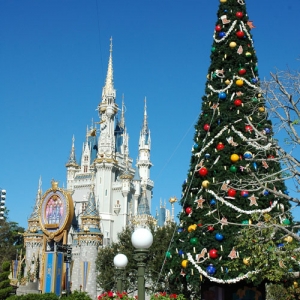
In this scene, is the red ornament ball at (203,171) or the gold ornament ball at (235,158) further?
the red ornament ball at (203,171)

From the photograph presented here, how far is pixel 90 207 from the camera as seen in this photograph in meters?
38.1

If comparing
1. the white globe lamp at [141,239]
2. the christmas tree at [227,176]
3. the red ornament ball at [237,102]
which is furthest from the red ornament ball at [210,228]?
the white globe lamp at [141,239]

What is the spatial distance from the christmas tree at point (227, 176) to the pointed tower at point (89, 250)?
22087mm

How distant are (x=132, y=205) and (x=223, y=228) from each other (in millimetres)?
45631

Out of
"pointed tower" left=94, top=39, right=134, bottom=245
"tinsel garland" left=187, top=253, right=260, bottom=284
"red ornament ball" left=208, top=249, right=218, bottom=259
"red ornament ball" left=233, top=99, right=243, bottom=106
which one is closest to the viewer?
"tinsel garland" left=187, top=253, right=260, bottom=284

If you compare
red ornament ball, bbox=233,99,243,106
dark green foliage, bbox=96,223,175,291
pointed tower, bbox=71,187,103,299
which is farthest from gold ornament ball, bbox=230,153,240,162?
pointed tower, bbox=71,187,103,299

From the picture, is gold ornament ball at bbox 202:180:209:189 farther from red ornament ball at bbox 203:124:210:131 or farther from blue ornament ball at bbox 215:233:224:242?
red ornament ball at bbox 203:124:210:131

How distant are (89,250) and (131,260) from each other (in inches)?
322

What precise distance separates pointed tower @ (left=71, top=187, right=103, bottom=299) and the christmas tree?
72.5 feet

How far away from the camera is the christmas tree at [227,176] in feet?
38.1

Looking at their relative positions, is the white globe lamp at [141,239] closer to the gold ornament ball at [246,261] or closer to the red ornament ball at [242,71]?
the gold ornament ball at [246,261]

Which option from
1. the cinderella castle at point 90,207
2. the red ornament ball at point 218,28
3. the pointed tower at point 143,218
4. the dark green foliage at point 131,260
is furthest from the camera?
the pointed tower at point 143,218

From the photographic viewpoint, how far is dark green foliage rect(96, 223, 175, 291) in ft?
92.0

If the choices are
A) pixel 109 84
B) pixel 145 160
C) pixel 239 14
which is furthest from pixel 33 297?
pixel 145 160
